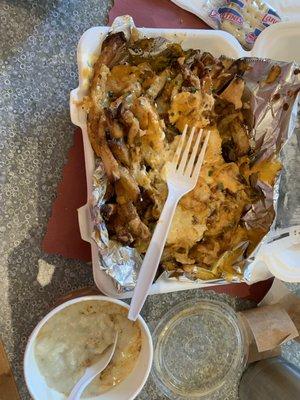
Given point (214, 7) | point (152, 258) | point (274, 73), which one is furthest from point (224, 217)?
point (214, 7)

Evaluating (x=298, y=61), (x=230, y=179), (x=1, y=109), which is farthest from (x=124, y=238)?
(x=298, y=61)

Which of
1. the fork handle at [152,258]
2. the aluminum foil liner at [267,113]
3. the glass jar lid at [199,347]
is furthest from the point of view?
the glass jar lid at [199,347]

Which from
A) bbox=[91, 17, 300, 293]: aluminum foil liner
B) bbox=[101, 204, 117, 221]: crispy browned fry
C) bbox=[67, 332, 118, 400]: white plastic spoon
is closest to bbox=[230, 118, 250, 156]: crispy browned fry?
bbox=[91, 17, 300, 293]: aluminum foil liner

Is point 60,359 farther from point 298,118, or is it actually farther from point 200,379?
point 298,118

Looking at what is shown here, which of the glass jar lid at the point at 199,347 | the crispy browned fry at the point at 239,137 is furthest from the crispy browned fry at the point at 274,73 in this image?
the glass jar lid at the point at 199,347

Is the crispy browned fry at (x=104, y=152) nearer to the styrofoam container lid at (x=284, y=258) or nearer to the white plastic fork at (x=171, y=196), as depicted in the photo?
the white plastic fork at (x=171, y=196)

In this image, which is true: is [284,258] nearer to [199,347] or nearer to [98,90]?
[199,347]

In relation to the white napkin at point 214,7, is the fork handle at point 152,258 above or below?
below
